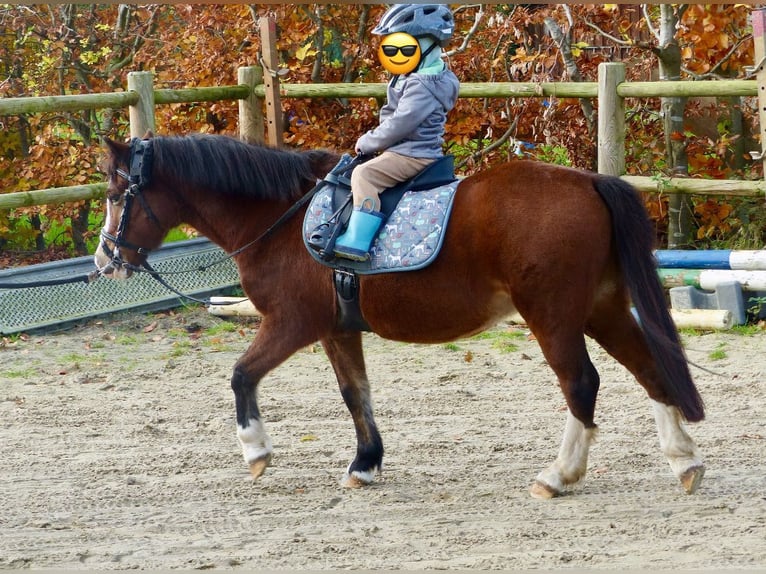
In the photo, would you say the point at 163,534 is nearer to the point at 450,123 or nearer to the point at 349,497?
the point at 349,497

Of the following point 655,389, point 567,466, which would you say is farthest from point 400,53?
point 567,466

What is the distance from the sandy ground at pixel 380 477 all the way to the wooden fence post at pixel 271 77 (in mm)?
2442

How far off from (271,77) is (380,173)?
492cm

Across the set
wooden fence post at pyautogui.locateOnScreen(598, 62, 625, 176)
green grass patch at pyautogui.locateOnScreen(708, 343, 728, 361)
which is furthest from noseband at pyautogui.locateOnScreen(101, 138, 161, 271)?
wooden fence post at pyautogui.locateOnScreen(598, 62, 625, 176)

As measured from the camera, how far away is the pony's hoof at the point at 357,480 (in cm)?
476

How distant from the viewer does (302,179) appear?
4914 millimetres

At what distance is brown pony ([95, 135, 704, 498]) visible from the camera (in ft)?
13.9

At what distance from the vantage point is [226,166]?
4.78 metres

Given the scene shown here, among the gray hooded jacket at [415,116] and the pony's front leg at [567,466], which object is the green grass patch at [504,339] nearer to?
the pony's front leg at [567,466]

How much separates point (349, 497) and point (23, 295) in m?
4.48

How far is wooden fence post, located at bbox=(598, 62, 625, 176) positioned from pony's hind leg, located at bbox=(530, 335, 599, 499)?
3979mm

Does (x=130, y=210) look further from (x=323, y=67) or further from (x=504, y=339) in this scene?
(x=323, y=67)

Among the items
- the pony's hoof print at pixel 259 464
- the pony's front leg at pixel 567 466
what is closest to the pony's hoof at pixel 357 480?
the pony's hoof print at pixel 259 464

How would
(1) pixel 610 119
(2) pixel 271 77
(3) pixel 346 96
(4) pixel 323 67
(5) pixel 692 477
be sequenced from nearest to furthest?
(5) pixel 692 477, (1) pixel 610 119, (3) pixel 346 96, (2) pixel 271 77, (4) pixel 323 67
